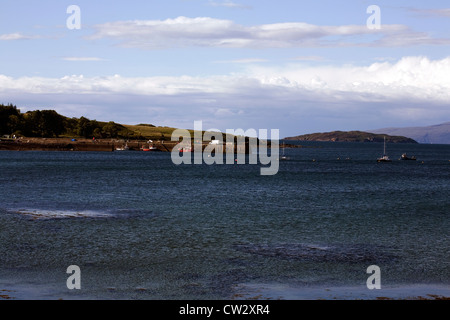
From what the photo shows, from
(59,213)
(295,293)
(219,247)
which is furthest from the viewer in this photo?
(59,213)

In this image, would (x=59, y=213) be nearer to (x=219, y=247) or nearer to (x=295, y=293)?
(x=219, y=247)

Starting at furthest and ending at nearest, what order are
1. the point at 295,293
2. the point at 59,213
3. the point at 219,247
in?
the point at 59,213
the point at 219,247
the point at 295,293

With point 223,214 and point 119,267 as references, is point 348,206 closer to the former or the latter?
point 223,214

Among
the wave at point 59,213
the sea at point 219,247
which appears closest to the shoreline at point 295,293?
the sea at point 219,247

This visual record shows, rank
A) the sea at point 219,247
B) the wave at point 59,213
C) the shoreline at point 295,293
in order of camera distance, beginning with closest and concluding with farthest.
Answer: the shoreline at point 295,293
the sea at point 219,247
the wave at point 59,213

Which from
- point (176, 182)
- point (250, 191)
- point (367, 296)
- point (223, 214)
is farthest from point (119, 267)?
point (176, 182)

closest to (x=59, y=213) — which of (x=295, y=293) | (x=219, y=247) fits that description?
(x=219, y=247)

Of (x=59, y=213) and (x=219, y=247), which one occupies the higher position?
(x=59, y=213)

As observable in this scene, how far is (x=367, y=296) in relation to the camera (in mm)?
22234

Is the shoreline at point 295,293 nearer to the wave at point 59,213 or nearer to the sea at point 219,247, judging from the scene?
the sea at point 219,247

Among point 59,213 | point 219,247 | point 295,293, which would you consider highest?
point 59,213

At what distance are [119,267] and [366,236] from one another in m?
19.5

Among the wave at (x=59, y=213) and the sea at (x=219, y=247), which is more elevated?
the wave at (x=59, y=213)

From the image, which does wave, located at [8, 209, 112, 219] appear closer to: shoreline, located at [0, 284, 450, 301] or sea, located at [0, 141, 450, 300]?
sea, located at [0, 141, 450, 300]
